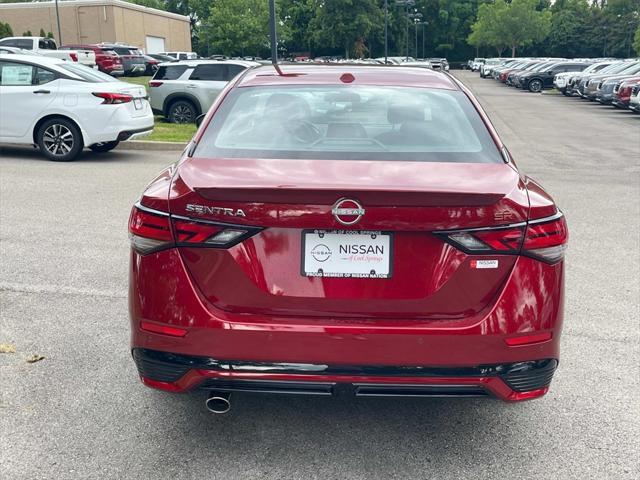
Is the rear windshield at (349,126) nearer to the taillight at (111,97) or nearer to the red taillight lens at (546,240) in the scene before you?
the red taillight lens at (546,240)

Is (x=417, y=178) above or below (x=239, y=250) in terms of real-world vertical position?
above

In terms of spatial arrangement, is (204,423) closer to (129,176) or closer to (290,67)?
(290,67)

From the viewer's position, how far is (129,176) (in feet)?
34.6

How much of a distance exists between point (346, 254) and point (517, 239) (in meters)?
0.68

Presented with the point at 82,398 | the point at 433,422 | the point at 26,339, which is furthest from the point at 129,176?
the point at 433,422

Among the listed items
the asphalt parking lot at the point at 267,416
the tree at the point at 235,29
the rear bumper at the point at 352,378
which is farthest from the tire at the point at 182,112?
the tree at the point at 235,29

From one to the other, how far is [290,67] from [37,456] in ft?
8.29

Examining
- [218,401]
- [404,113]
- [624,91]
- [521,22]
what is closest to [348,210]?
[218,401]

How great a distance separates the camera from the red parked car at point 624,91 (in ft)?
80.7

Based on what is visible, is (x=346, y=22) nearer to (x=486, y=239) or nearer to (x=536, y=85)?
(x=536, y=85)

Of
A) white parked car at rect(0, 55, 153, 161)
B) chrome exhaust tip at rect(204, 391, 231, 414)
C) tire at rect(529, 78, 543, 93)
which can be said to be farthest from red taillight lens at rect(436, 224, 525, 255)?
tire at rect(529, 78, 543, 93)

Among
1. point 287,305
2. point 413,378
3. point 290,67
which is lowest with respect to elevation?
point 413,378

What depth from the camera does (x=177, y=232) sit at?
287 cm

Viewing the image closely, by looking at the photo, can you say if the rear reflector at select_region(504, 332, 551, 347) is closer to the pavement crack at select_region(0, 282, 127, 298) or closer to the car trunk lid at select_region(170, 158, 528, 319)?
the car trunk lid at select_region(170, 158, 528, 319)
